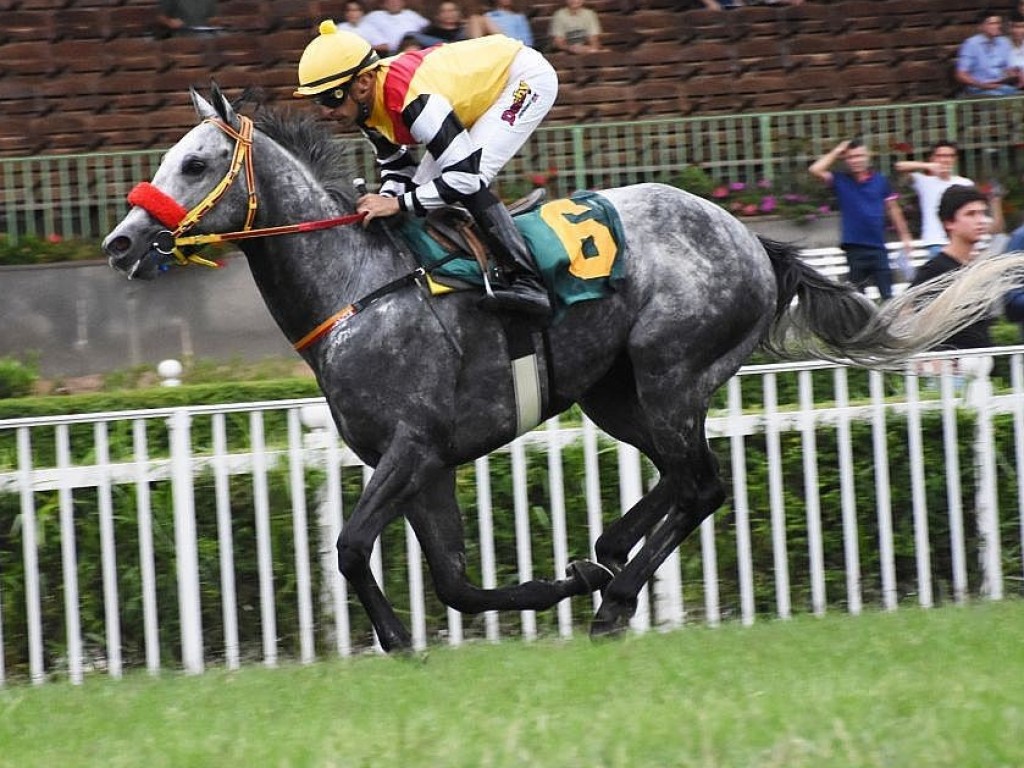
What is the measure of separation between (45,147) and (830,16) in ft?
22.8

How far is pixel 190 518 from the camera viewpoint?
23.0 ft

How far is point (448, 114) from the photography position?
6199 mm

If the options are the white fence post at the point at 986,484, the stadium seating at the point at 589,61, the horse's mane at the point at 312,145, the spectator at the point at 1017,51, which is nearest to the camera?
the horse's mane at the point at 312,145

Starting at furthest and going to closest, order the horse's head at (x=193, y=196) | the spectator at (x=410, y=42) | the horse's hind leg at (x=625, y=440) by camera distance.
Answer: the spectator at (x=410, y=42)
the horse's hind leg at (x=625, y=440)
the horse's head at (x=193, y=196)

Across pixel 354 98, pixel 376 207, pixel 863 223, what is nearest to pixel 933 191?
pixel 863 223

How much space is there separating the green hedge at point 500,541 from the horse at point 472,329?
420 millimetres

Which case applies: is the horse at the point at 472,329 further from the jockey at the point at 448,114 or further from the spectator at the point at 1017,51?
the spectator at the point at 1017,51

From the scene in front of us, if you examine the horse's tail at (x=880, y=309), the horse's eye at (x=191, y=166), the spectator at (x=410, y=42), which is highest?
the spectator at (x=410, y=42)

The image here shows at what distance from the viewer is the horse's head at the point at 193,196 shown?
6074 mm

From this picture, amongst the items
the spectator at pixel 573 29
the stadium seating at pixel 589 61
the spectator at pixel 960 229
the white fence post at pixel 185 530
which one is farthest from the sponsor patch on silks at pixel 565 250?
the spectator at pixel 573 29

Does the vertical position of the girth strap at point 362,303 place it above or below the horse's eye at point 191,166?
below

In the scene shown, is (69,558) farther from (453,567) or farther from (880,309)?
(880,309)

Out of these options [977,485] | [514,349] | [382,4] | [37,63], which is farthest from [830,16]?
[514,349]

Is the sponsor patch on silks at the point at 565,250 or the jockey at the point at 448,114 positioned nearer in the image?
the jockey at the point at 448,114
